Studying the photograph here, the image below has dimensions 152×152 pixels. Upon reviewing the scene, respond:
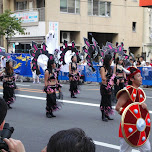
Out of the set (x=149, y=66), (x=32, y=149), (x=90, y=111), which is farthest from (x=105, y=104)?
(x=149, y=66)

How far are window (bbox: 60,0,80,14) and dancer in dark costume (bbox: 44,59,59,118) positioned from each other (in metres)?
23.3

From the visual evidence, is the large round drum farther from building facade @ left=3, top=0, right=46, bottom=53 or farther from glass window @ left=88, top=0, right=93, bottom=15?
glass window @ left=88, top=0, right=93, bottom=15

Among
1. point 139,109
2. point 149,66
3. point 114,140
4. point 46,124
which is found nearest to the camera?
point 139,109

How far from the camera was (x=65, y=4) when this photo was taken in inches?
1249

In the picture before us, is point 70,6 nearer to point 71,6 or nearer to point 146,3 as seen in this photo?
point 71,6

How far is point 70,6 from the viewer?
32000 millimetres

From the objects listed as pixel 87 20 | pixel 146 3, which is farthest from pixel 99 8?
pixel 146 3

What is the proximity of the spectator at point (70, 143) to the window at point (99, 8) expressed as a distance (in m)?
32.3

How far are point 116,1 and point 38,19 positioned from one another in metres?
8.92

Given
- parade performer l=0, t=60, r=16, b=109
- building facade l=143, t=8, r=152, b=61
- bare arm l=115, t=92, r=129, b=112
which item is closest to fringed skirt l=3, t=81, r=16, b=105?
parade performer l=0, t=60, r=16, b=109

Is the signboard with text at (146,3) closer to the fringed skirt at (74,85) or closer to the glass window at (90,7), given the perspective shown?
the fringed skirt at (74,85)

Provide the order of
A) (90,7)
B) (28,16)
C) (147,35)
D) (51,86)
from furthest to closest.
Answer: (147,35), (90,7), (28,16), (51,86)

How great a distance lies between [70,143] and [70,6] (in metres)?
30.9

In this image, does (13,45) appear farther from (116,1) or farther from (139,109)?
(139,109)
